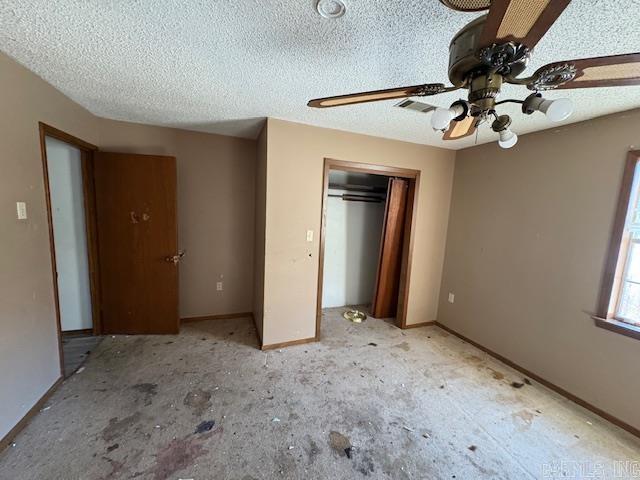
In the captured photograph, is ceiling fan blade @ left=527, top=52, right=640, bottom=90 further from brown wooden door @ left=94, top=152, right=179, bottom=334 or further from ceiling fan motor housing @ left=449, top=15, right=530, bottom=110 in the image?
brown wooden door @ left=94, top=152, right=179, bottom=334

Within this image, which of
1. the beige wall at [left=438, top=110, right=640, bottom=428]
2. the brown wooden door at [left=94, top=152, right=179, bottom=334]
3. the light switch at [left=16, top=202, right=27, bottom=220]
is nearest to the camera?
the light switch at [left=16, top=202, right=27, bottom=220]

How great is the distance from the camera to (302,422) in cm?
174

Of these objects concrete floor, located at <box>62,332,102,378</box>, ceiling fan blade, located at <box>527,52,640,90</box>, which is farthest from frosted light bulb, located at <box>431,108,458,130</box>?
concrete floor, located at <box>62,332,102,378</box>

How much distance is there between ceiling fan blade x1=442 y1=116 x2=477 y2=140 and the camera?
1308mm

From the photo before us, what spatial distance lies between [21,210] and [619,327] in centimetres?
413

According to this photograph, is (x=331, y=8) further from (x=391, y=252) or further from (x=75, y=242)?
(x=75, y=242)

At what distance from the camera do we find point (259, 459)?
4.83ft

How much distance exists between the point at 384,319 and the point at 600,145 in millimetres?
2685

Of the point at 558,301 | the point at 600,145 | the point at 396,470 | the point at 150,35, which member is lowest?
the point at 396,470

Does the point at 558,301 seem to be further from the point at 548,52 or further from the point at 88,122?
the point at 88,122

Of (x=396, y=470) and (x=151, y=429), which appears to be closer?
(x=396, y=470)

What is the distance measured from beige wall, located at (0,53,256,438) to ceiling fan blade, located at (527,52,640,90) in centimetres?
265

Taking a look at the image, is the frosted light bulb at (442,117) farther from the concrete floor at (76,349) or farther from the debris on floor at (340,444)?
the concrete floor at (76,349)

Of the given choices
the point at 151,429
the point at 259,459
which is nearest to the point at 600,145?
the point at 259,459
